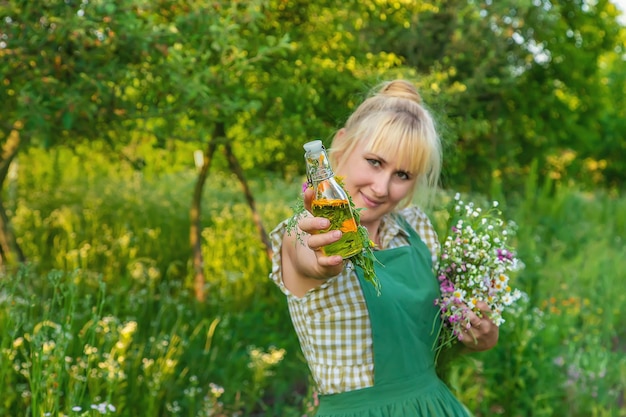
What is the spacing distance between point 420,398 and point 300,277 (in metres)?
0.52

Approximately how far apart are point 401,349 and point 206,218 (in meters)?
3.77

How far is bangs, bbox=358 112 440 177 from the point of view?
202 centimetres

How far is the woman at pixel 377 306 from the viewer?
1975 mm

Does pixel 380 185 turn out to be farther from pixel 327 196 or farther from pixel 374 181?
pixel 327 196

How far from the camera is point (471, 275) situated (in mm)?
2082

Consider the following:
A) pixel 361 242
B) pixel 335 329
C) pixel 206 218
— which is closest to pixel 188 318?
pixel 206 218

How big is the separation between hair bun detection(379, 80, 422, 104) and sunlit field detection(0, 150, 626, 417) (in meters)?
0.88

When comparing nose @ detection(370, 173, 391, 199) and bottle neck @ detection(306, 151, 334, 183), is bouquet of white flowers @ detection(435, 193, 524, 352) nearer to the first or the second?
nose @ detection(370, 173, 391, 199)

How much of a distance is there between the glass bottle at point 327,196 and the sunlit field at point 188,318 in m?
1.04

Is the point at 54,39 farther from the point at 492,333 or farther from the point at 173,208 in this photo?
the point at 173,208

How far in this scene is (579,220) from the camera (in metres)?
7.66

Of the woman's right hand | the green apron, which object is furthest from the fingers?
the green apron

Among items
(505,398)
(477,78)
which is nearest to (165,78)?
(505,398)

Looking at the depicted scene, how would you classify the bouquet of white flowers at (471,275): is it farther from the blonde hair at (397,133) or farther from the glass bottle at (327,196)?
the glass bottle at (327,196)
